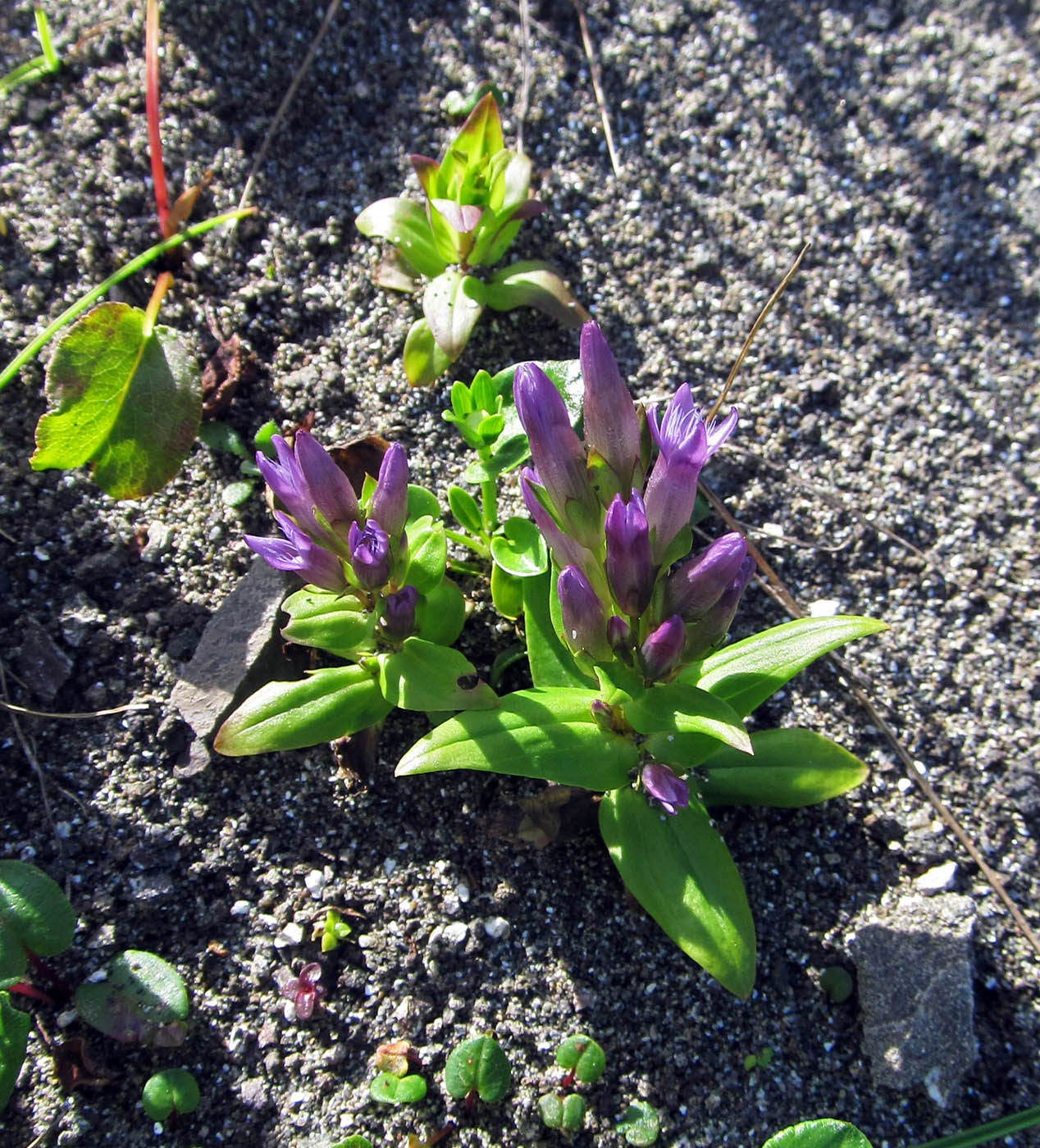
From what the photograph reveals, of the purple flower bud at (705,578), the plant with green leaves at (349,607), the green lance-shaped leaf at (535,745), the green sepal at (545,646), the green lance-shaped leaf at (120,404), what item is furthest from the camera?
the green lance-shaped leaf at (120,404)

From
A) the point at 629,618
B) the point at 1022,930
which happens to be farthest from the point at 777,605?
the point at 1022,930

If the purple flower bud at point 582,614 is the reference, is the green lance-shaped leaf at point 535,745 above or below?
below

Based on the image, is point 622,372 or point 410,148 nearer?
point 622,372

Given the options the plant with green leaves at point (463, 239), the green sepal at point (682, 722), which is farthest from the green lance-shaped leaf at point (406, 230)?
the green sepal at point (682, 722)

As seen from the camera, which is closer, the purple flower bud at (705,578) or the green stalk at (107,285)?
the purple flower bud at (705,578)

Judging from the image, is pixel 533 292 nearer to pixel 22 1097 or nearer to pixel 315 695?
pixel 315 695

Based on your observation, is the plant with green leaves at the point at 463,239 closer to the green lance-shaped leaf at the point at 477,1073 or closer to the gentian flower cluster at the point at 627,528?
the gentian flower cluster at the point at 627,528

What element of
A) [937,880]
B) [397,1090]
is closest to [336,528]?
[397,1090]

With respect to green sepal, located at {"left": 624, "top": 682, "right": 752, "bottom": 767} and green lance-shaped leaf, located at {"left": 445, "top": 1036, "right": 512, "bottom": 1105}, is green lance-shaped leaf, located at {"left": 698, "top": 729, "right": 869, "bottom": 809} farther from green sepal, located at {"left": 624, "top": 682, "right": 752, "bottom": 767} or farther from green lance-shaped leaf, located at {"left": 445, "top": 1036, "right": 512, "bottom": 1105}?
green lance-shaped leaf, located at {"left": 445, "top": 1036, "right": 512, "bottom": 1105}
